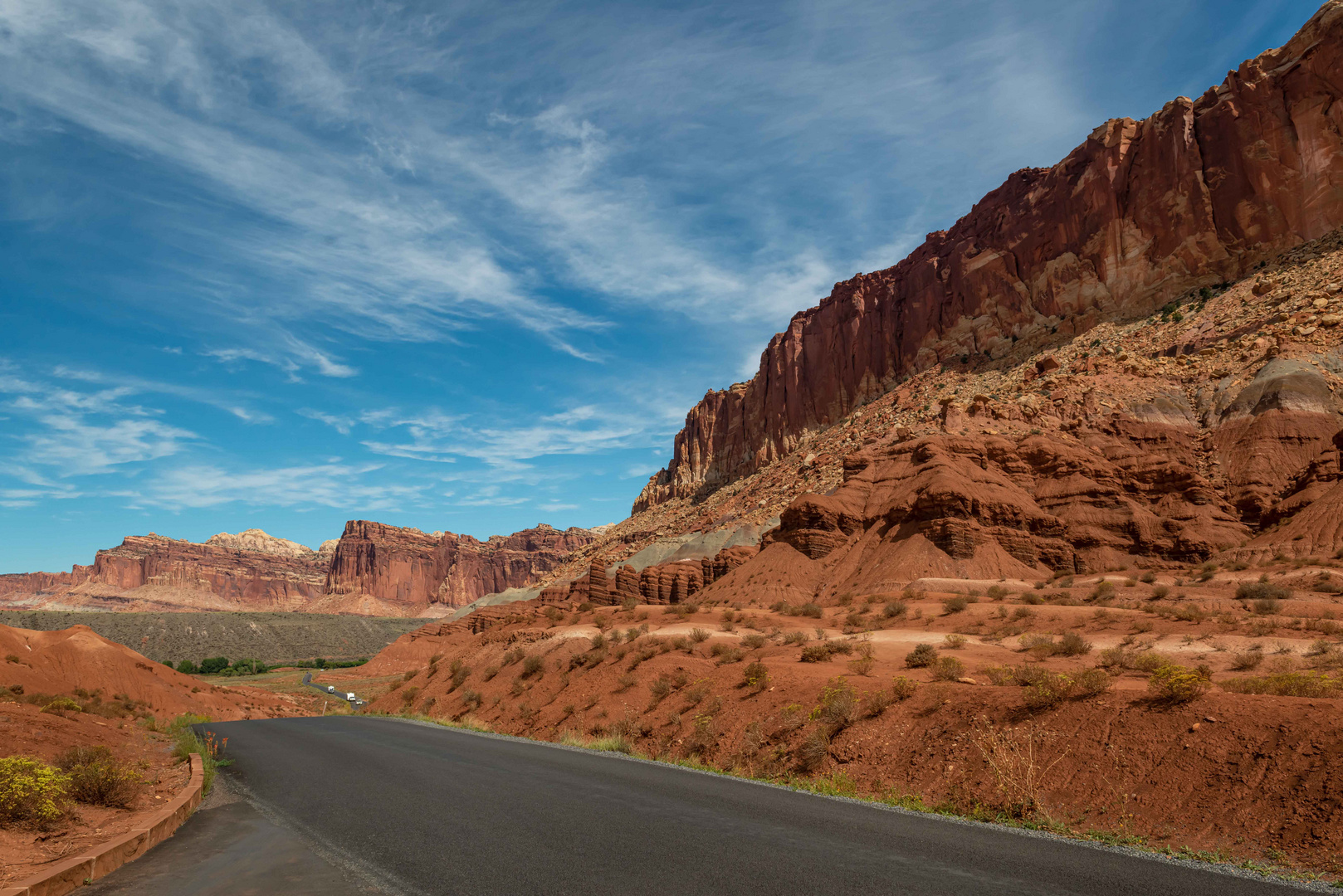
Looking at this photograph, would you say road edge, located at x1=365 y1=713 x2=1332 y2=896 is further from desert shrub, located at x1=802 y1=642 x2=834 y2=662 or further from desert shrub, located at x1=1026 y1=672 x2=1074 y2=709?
desert shrub, located at x1=802 y1=642 x2=834 y2=662

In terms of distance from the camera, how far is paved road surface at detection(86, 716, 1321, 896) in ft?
20.7

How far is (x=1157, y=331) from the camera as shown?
65.8 meters

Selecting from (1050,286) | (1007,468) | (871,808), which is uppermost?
(1050,286)

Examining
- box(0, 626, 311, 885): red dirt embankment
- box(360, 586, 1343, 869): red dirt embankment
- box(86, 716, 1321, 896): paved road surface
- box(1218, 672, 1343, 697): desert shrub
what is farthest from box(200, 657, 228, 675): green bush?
box(1218, 672, 1343, 697): desert shrub

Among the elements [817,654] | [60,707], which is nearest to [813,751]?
[817,654]

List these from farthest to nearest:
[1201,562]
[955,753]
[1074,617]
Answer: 1. [1201,562]
2. [1074,617]
3. [955,753]

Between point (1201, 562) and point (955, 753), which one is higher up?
point (1201, 562)

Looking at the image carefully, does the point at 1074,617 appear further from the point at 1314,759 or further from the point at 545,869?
the point at 545,869

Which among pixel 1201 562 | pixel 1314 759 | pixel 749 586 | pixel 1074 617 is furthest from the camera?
pixel 749 586

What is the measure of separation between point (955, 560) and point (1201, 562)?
46.2 feet

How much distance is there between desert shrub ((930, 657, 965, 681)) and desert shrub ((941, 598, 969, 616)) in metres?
17.4

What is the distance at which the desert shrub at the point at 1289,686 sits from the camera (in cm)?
1021

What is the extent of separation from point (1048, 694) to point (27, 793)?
13150 mm

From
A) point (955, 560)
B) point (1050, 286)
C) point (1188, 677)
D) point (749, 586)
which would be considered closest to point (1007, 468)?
point (955, 560)
